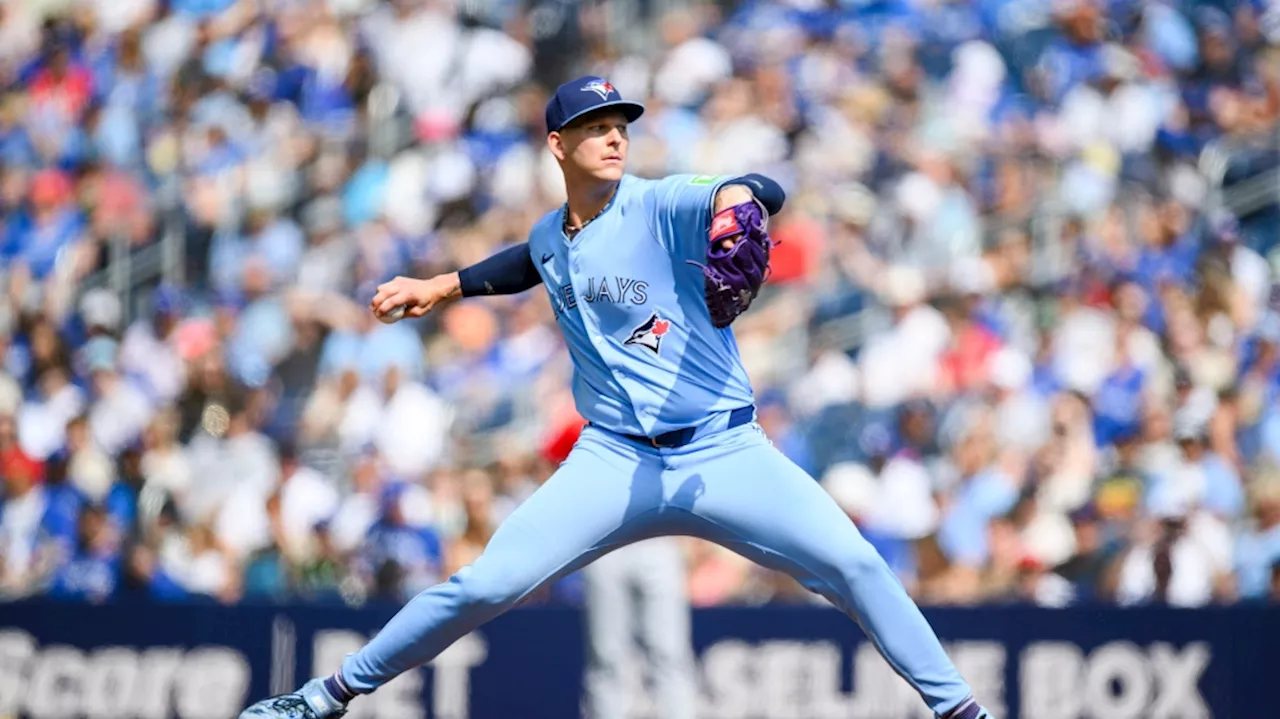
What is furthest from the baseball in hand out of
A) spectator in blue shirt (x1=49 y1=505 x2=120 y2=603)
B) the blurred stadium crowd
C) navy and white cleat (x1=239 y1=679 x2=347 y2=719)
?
spectator in blue shirt (x1=49 y1=505 x2=120 y2=603)

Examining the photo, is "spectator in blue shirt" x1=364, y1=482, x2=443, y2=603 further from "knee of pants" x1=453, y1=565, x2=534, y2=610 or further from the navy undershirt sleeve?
"knee of pants" x1=453, y1=565, x2=534, y2=610

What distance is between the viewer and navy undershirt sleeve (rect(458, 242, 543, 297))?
6012 millimetres

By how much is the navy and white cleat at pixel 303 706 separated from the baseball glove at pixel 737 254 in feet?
6.30

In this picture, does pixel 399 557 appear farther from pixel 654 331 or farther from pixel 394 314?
pixel 654 331

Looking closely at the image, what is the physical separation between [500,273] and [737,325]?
5.90 meters

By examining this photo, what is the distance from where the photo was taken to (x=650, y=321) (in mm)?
5574

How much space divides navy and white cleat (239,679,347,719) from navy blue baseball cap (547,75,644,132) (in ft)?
6.62

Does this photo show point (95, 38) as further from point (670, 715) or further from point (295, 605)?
point (670, 715)

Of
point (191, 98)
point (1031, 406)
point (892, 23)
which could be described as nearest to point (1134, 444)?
point (1031, 406)

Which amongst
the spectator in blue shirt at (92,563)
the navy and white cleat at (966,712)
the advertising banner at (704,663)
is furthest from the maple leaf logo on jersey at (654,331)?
the spectator in blue shirt at (92,563)

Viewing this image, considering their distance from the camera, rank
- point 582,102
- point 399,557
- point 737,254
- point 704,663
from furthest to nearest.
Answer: point 399,557 < point 704,663 < point 582,102 < point 737,254

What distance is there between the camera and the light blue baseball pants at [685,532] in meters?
5.34

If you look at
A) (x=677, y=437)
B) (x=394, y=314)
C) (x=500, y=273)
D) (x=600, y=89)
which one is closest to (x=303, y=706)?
(x=394, y=314)

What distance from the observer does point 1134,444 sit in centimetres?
1091
